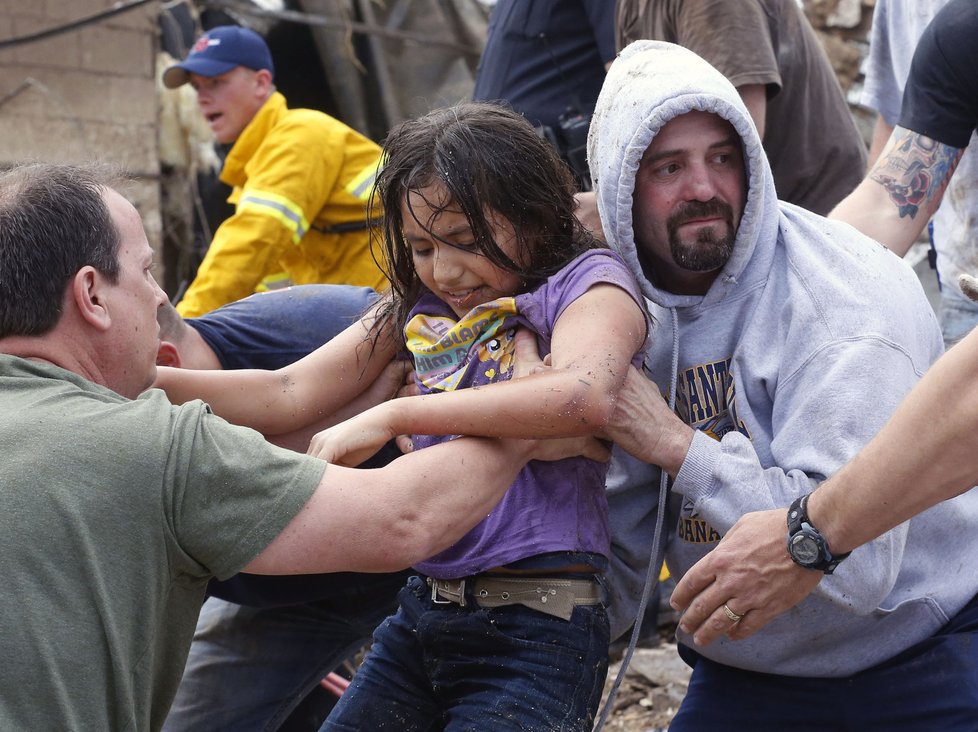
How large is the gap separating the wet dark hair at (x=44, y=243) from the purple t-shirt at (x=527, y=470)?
2.35 ft

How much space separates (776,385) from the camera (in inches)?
102

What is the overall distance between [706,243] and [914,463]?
824 millimetres

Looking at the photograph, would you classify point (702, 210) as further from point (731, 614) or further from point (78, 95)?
point (78, 95)

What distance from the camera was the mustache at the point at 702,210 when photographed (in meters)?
2.69

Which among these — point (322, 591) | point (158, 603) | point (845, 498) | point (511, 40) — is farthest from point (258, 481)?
point (511, 40)

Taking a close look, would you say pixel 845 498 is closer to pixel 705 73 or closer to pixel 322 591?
pixel 705 73

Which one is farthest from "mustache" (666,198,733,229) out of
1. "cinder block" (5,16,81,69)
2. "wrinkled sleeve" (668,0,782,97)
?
"cinder block" (5,16,81,69)

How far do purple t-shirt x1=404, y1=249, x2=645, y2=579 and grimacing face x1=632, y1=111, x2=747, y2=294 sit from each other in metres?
0.17

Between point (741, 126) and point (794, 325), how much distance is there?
449mm

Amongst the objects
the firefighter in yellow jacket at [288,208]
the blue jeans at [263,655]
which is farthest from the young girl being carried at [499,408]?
the firefighter in yellow jacket at [288,208]

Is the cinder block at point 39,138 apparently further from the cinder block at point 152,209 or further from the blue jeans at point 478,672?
the blue jeans at point 478,672

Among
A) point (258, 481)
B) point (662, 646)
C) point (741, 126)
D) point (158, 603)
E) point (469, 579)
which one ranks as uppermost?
point (741, 126)

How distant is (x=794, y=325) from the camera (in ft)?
8.43

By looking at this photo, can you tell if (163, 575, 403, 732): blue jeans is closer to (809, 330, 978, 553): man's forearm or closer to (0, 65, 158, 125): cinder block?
(809, 330, 978, 553): man's forearm
